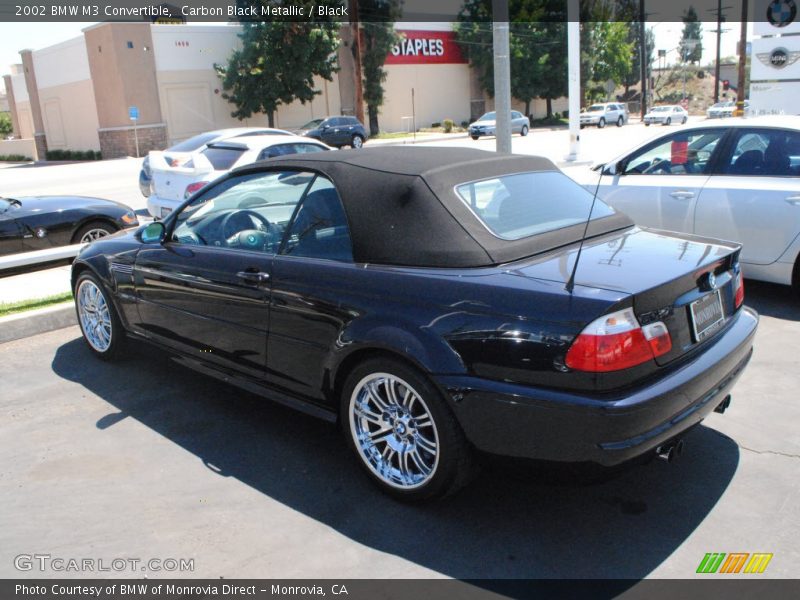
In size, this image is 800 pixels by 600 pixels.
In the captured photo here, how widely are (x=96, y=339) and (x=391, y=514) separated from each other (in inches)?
131

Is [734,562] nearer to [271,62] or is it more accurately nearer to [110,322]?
[110,322]

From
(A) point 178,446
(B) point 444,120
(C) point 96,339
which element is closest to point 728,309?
(A) point 178,446

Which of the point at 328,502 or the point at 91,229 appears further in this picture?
the point at 91,229

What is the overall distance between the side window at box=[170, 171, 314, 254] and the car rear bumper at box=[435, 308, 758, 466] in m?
1.62

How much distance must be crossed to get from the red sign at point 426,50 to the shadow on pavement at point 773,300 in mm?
45476

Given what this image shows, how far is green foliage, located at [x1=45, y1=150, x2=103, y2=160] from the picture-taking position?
40.6m

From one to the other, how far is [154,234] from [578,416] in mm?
3262

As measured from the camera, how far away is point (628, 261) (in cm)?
342

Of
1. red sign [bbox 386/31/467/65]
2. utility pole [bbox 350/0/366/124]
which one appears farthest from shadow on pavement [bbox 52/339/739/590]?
red sign [bbox 386/31/467/65]

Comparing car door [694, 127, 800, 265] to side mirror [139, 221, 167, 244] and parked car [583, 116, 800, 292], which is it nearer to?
parked car [583, 116, 800, 292]

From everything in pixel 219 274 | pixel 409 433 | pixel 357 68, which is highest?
pixel 357 68

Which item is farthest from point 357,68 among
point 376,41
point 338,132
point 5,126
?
point 5,126

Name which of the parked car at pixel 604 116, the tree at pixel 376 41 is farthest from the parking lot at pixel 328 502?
the parked car at pixel 604 116

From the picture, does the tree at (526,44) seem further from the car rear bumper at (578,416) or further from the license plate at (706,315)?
the car rear bumper at (578,416)
